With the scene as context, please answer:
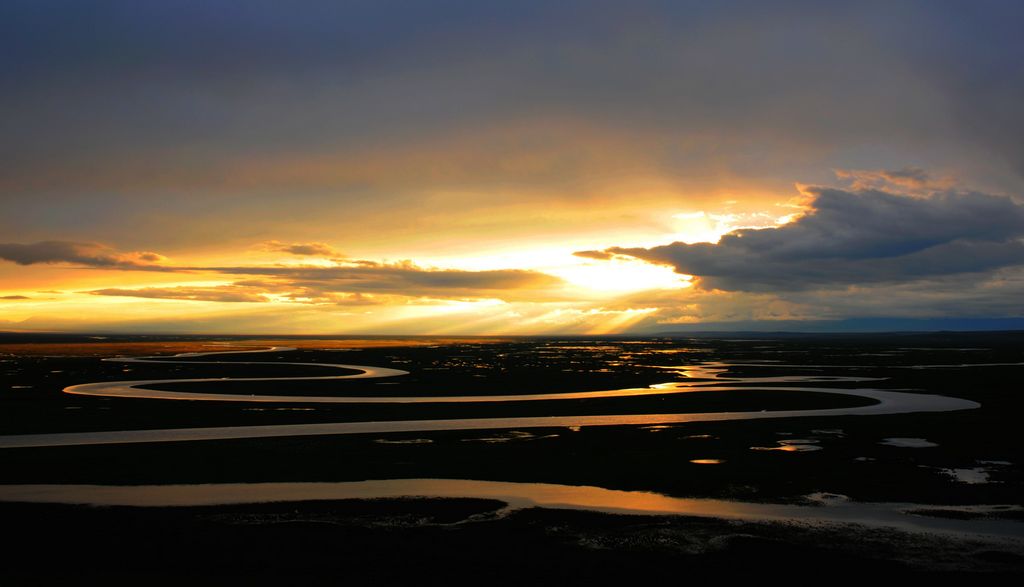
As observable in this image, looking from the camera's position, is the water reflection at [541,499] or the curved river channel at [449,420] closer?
the water reflection at [541,499]

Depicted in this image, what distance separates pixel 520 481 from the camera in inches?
896

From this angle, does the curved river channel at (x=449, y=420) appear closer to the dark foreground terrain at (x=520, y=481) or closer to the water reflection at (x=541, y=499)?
the dark foreground terrain at (x=520, y=481)

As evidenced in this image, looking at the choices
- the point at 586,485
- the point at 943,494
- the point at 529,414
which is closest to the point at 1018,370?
the point at 529,414

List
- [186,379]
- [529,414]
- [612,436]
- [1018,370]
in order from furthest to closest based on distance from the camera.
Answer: [1018,370], [186,379], [529,414], [612,436]

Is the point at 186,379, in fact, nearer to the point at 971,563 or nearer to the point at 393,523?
the point at 393,523

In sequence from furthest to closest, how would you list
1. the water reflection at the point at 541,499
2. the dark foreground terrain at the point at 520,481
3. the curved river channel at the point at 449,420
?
the curved river channel at the point at 449,420 < the water reflection at the point at 541,499 < the dark foreground terrain at the point at 520,481

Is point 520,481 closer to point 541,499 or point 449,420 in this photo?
point 541,499

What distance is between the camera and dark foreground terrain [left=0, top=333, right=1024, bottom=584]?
49.3 ft

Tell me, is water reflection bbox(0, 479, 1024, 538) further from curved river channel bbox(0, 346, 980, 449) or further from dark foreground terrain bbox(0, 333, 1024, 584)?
curved river channel bbox(0, 346, 980, 449)

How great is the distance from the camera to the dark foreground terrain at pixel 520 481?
15031 millimetres

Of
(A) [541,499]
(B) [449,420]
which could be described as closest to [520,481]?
(A) [541,499]

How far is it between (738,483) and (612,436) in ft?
29.9

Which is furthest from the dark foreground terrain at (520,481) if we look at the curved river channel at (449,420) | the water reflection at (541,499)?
the curved river channel at (449,420)

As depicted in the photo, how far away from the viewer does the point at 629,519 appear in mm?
18484
